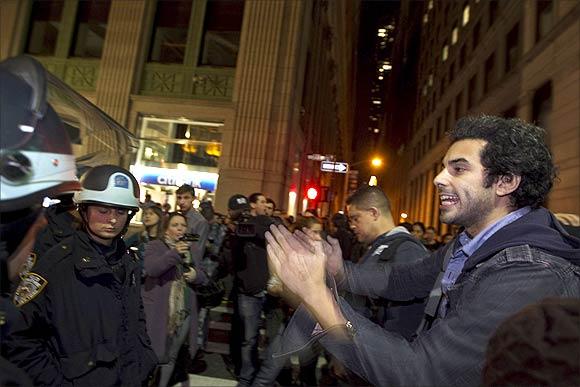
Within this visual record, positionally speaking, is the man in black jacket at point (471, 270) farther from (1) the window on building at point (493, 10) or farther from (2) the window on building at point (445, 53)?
(2) the window on building at point (445, 53)

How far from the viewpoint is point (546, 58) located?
1416 centimetres

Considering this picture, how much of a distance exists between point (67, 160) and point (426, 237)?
9847mm

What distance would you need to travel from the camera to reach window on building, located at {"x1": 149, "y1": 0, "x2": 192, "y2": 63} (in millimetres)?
15141

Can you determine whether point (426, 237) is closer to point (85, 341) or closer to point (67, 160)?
point (85, 341)

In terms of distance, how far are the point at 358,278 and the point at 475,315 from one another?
48.4 inches

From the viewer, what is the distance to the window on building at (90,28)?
15273 millimetres

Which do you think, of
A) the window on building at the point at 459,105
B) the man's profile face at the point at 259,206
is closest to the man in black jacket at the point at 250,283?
the man's profile face at the point at 259,206

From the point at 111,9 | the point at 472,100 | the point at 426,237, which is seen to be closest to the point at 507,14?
the point at 472,100

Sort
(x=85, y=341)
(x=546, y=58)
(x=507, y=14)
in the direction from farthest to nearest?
(x=507, y=14) < (x=546, y=58) < (x=85, y=341)

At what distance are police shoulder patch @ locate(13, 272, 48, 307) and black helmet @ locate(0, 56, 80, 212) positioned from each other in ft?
3.76

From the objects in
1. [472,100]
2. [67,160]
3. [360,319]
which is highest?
[472,100]

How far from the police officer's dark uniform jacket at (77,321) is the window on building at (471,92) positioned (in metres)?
25.6

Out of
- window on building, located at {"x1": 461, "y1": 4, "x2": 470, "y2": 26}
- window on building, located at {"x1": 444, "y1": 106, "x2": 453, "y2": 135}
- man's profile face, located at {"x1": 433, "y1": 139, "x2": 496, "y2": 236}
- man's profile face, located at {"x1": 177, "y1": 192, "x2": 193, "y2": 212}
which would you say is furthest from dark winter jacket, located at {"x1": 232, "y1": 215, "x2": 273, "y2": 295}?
window on building, located at {"x1": 461, "y1": 4, "x2": 470, "y2": 26}

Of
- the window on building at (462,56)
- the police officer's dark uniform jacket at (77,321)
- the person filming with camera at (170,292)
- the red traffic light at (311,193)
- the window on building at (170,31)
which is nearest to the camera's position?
the police officer's dark uniform jacket at (77,321)
